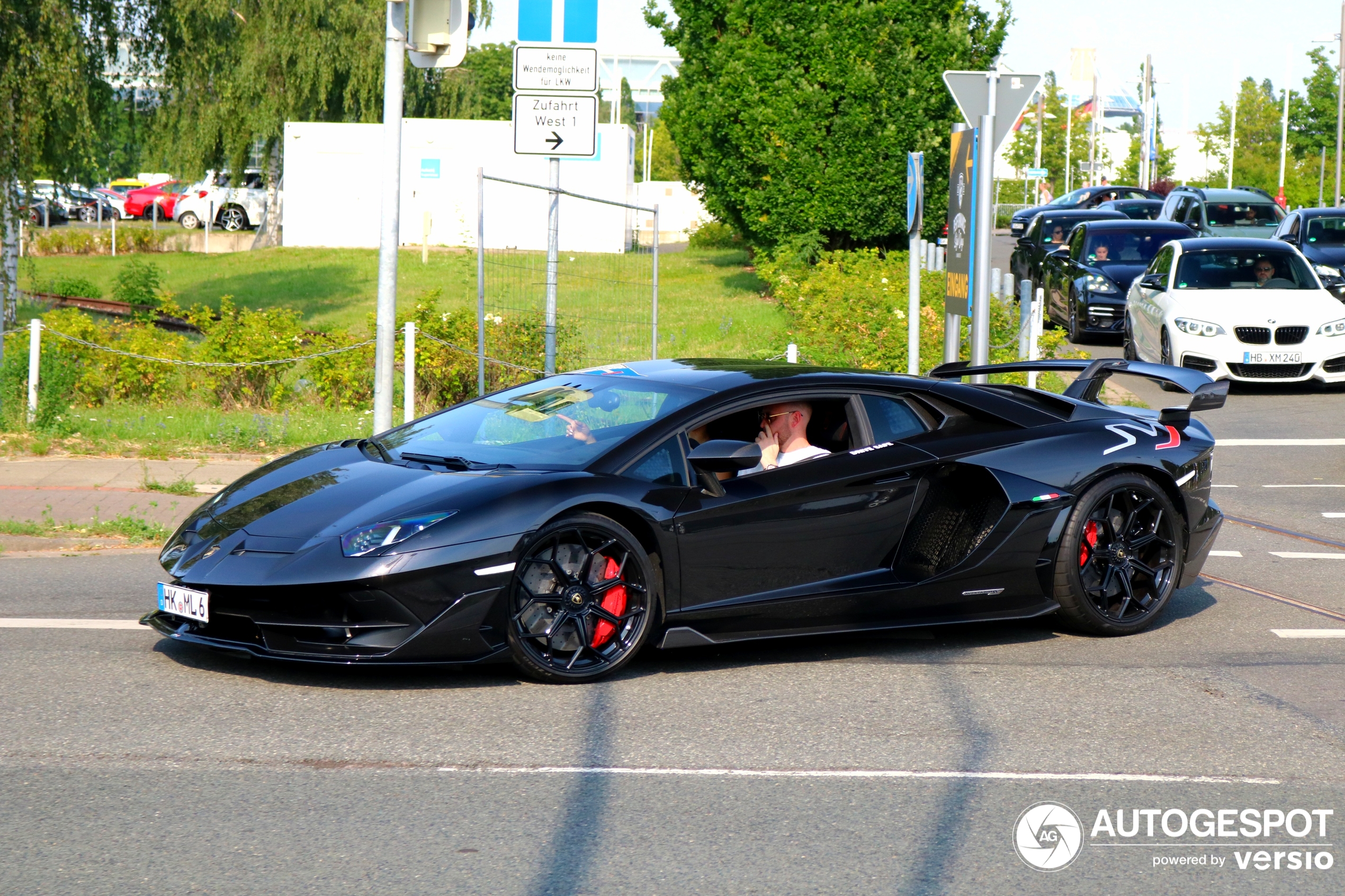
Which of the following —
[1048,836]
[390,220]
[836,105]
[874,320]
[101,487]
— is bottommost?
[1048,836]

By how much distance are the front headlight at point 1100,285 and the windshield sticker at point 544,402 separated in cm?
1600

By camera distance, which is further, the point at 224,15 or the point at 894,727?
the point at 224,15

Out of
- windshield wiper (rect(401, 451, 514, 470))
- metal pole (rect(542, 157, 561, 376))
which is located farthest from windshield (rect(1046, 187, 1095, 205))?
windshield wiper (rect(401, 451, 514, 470))

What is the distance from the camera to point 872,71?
79.8 feet

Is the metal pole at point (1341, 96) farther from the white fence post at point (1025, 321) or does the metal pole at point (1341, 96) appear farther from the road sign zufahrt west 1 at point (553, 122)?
the road sign zufahrt west 1 at point (553, 122)

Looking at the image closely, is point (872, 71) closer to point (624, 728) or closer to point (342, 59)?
point (624, 728)

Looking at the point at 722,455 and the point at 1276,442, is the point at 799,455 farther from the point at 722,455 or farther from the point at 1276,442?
the point at 1276,442

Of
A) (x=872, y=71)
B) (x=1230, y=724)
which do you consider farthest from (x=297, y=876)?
(x=872, y=71)

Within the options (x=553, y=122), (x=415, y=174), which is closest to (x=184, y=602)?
(x=553, y=122)

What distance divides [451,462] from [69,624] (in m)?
2.09

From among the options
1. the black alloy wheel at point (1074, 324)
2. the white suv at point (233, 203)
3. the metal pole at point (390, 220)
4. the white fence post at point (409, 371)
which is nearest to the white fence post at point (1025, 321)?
the black alloy wheel at point (1074, 324)

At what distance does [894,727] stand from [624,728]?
982mm

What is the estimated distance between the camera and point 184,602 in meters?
5.86

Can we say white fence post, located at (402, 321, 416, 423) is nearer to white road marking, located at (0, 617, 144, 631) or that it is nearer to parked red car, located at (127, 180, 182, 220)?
white road marking, located at (0, 617, 144, 631)
